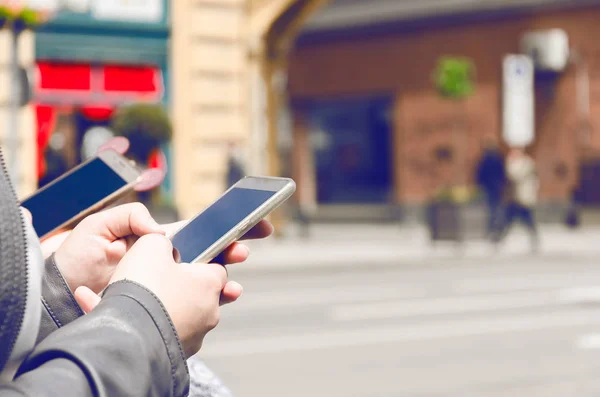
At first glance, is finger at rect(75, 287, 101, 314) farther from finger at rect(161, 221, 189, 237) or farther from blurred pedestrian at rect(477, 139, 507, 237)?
blurred pedestrian at rect(477, 139, 507, 237)

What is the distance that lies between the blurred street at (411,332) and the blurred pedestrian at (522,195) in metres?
2.11

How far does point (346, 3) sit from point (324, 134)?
3.40 meters

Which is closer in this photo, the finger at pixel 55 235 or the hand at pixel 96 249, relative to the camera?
the hand at pixel 96 249

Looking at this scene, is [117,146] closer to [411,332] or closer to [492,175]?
[411,332]

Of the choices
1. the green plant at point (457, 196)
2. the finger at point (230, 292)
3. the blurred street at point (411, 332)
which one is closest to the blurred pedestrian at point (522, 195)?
the green plant at point (457, 196)

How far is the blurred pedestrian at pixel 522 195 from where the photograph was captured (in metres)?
16.4

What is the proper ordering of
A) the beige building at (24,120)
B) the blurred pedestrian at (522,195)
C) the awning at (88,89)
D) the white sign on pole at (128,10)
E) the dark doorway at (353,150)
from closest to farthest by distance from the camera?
1. the beige building at (24,120)
2. the awning at (88,89)
3. the blurred pedestrian at (522,195)
4. the white sign on pole at (128,10)
5. the dark doorway at (353,150)

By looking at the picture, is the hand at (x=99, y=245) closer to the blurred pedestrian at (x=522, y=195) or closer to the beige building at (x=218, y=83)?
the blurred pedestrian at (x=522, y=195)

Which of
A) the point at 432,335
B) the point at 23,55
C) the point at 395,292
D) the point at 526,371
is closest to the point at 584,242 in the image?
the point at 395,292

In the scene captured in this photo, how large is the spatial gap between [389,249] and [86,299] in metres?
15.6

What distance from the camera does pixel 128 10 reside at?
55.5ft

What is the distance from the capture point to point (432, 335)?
8.30 metres

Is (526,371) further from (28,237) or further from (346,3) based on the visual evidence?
(346,3)

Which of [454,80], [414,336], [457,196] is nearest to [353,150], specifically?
[454,80]
